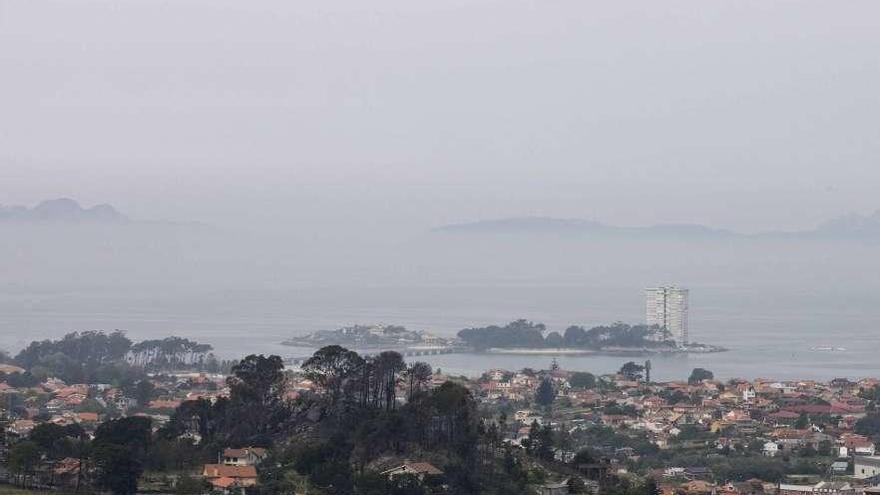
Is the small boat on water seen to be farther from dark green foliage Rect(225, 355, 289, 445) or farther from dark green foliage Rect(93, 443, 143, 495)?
dark green foliage Rect(93, 443, 143, 495)

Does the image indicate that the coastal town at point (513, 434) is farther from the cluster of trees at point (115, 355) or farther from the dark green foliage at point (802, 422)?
the cluster of trees at point (115, 355)

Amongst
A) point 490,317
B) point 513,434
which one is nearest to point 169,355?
point 513,434

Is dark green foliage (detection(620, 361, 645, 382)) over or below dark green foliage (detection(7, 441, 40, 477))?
over

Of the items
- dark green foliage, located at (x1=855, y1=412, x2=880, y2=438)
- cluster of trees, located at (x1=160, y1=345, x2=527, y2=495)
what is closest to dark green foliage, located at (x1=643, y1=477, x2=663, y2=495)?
cluster of trees, located at (x1=160, y1=345, x2=527, y2=495)

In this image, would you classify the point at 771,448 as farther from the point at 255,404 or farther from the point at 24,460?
the point at 24,460

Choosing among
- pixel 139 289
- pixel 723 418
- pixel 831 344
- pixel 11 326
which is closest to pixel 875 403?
pixel 723 418

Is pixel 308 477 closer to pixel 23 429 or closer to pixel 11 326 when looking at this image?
pixel 23 429

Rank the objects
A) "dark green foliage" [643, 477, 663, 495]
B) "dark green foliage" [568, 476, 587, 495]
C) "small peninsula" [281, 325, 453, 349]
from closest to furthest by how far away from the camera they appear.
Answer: "dark green foliage" [643, 477, 663, 495]
"dark green foliage" [568, 476, 587, 495]
"small peninsula" [281, 325, 453, 349]

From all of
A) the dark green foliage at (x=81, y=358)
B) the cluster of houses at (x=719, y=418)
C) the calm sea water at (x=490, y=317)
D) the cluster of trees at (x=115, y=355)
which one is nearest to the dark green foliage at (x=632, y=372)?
the cluster of houses at (x=719, y=418)
